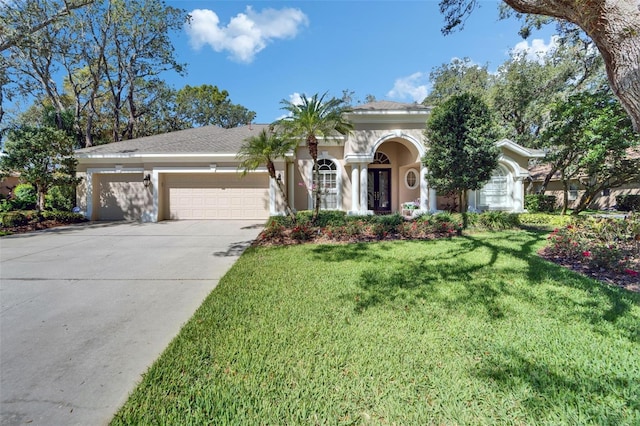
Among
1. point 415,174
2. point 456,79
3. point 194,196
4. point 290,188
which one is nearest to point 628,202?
point 415,174

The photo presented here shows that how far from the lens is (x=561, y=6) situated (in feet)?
10.2

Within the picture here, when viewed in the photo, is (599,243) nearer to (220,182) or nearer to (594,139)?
(594,139)

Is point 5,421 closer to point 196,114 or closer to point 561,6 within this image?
point 561,6

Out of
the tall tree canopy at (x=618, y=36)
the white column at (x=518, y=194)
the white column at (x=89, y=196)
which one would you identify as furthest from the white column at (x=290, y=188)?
the tall tree canopy at (x=618, y=36)

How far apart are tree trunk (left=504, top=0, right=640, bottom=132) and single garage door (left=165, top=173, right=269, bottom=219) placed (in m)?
12.6

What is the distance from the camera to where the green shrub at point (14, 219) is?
11125 millimetres

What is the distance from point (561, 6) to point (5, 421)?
6754mm

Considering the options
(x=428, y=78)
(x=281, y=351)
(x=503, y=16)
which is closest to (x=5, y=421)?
(x=281, y=351)

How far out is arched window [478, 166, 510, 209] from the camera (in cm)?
1427

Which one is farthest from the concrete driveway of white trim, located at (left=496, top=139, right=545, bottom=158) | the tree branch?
white trim, located at (left=496, top=139, right=545, bottom=158)

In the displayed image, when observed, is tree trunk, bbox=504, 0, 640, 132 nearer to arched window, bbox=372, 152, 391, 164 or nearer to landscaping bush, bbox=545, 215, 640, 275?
landscaping bush, bbox=545, 215, 640, 275

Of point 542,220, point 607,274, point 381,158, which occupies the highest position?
point 381,158

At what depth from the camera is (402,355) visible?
9.37 feet

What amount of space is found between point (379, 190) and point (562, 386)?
1380cm
